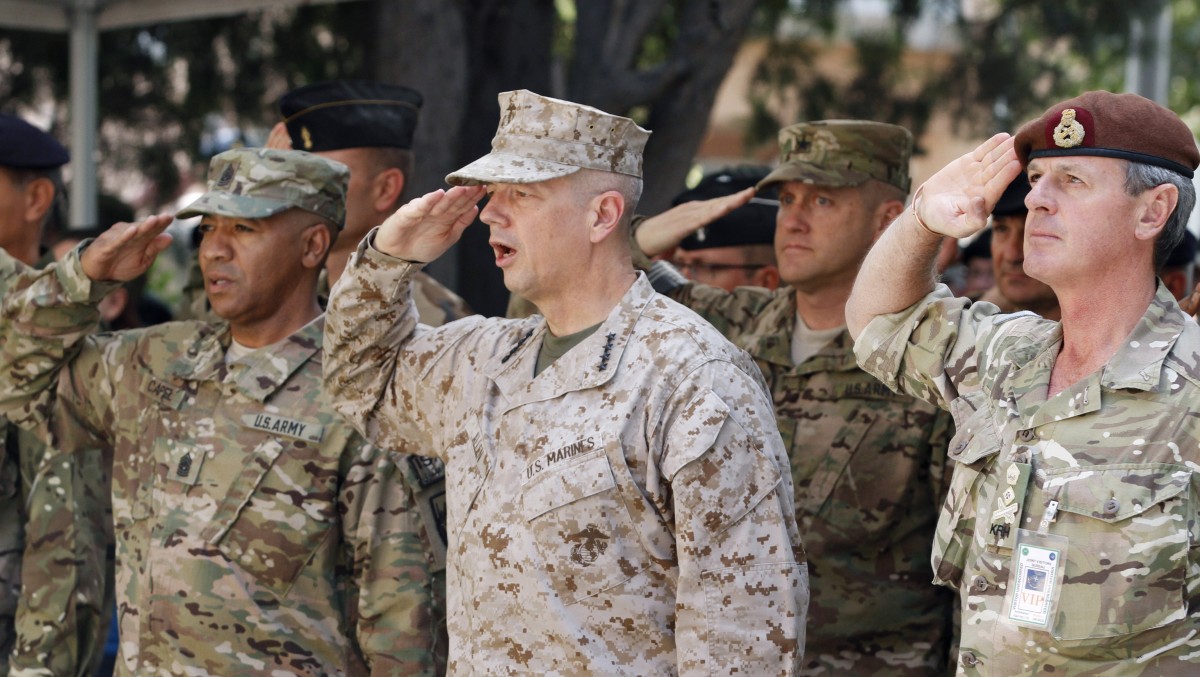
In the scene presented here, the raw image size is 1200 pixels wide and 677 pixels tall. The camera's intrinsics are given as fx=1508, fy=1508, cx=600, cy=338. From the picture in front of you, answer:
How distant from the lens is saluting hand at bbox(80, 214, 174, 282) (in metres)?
3.80

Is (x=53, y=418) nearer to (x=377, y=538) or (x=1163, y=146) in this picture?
(x=377, y=538)

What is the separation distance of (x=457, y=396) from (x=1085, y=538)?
139 centimetres

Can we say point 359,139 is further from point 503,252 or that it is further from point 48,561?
point 503,252

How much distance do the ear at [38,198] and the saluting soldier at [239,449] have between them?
891 millimetres

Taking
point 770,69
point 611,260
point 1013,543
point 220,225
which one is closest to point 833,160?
point 611,260

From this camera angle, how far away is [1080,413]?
2.59 meters

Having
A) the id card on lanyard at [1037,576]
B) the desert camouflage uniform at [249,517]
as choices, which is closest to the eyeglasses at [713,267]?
the desert camouflage uniform at [249,517]

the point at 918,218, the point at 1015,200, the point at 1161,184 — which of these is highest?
the point at 1161,184

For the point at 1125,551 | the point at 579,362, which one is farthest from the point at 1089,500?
the point at 579,362

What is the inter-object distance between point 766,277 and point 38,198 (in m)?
2.59

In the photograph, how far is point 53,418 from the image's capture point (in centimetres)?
405

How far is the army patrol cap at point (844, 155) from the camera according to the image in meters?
4.49

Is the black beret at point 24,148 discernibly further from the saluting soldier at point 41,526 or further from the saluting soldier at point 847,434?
the saluting soldier at point 847,434

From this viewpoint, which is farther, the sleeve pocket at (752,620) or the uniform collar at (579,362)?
the uniform collar at (579,362)
